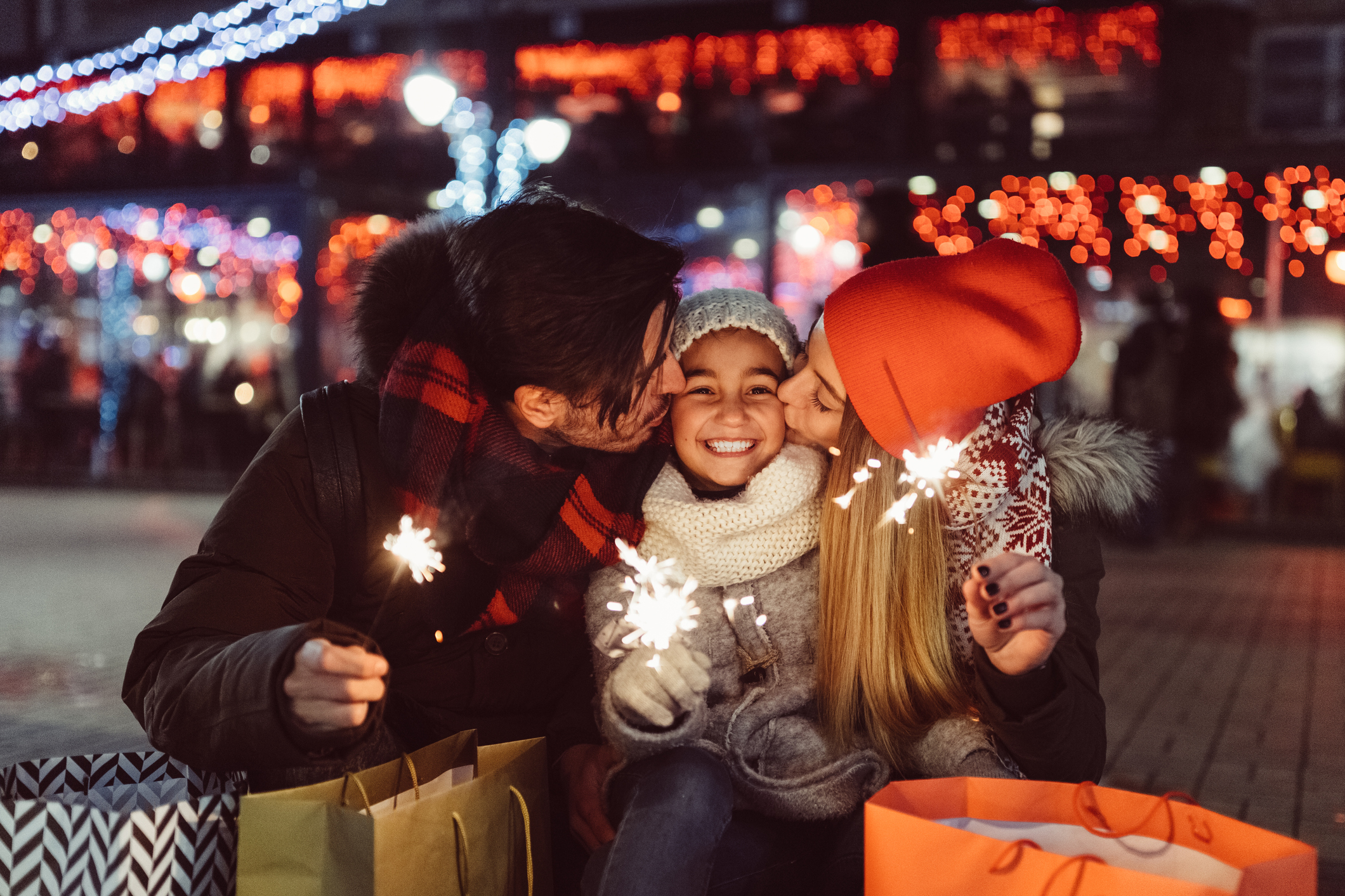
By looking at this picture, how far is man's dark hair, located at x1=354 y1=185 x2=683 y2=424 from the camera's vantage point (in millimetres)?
2230

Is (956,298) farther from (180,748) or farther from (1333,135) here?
(1333,135)

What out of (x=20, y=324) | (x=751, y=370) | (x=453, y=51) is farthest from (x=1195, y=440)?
(x=20, y=324)

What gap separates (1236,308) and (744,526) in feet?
39.7

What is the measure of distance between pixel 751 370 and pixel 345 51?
55.2 feet

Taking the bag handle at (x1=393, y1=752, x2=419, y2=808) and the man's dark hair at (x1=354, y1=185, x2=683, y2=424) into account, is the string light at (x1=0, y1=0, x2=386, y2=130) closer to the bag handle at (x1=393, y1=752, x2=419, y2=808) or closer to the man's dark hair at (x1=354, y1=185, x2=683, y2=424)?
the man's dark hair at (x1=354, y1=185, x2=683, y2=424)

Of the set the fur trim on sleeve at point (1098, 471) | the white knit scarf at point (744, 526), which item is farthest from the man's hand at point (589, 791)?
the fur trim on sleeve at point (1098, 471)

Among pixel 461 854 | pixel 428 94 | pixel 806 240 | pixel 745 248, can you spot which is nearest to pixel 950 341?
pixel 461 854

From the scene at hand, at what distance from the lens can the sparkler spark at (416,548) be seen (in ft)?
7.15

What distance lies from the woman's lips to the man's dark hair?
0.28m

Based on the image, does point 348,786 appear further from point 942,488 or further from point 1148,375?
point 1148,375

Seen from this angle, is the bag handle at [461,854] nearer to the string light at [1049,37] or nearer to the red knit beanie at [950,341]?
the red knit beanie at [950,341]

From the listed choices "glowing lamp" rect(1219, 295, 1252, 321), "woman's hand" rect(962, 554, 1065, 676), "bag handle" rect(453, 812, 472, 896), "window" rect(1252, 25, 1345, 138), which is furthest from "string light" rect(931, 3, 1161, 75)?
"bag handle" rect(453, 812, 472, 896)

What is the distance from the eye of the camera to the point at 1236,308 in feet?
41.6

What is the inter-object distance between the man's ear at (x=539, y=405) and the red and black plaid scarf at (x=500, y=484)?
1.8 inches
